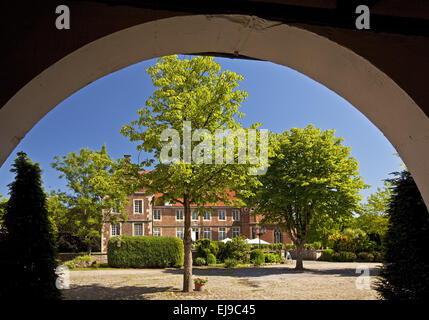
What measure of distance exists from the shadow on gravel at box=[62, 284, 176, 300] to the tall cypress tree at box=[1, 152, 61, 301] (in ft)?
15.6

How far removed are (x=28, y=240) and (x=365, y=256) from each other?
97.1 ft

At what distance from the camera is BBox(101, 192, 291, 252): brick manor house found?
132ft

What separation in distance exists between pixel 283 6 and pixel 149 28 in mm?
954

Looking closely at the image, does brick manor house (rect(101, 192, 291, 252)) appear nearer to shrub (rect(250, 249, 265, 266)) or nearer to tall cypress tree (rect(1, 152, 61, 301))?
shrub (rect(250, 249, 265, 266))

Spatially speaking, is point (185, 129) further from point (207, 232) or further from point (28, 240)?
point (207, 232)

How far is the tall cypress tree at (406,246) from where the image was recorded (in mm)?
6898

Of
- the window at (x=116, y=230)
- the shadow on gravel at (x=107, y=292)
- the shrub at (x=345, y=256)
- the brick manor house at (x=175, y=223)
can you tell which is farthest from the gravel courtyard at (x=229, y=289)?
the window at (x=116, y=230)

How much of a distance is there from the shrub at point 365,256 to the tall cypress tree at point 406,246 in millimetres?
24255

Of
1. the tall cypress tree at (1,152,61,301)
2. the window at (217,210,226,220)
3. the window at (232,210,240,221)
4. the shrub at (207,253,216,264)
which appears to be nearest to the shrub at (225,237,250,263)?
the shrub at (207,253,216,264)

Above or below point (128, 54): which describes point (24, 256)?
below

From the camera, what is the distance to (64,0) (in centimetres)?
211
